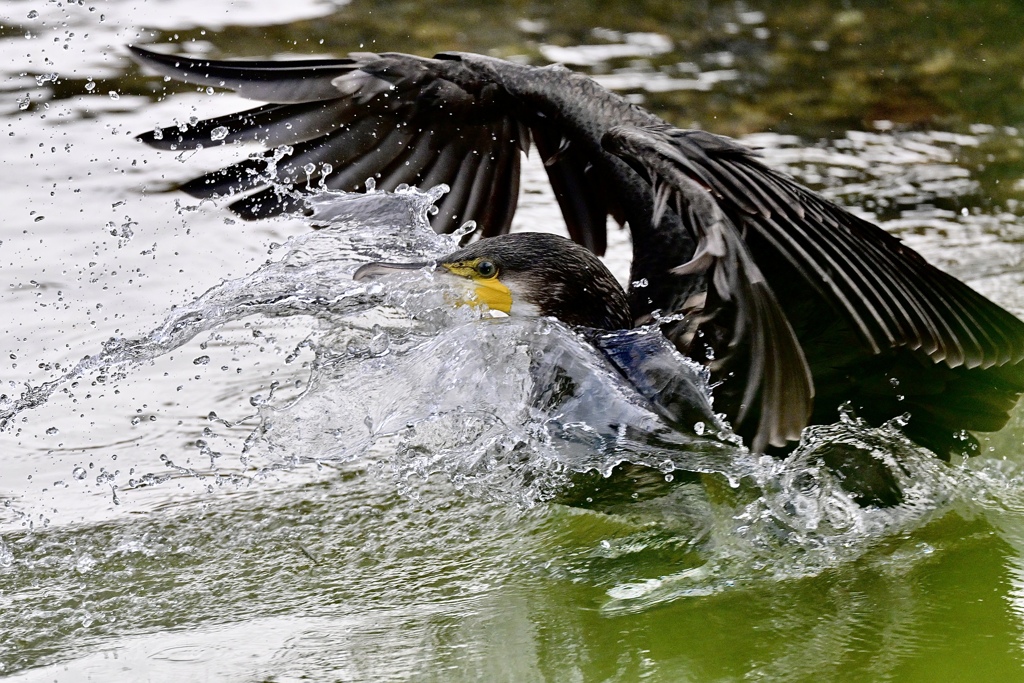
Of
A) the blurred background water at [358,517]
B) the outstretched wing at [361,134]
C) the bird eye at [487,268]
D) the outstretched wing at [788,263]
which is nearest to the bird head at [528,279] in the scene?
the bird eye at [487,268]

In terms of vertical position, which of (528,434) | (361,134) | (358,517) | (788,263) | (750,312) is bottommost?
(358,517)

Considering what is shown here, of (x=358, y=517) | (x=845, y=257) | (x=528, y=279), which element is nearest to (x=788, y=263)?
(x=845, y=257)

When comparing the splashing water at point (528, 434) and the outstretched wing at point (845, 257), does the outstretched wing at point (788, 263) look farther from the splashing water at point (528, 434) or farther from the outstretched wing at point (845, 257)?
the splashing water at point (528, 434)

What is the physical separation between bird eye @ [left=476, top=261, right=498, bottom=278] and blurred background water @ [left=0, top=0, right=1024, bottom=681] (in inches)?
7.4

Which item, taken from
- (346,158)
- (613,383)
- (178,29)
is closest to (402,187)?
(346,158)

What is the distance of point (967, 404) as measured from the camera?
361cm

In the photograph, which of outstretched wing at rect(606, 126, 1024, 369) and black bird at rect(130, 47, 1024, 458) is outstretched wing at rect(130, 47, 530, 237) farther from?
outstretched wing at rect(606, 126, 1024, 369)

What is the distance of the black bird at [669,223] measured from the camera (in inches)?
116

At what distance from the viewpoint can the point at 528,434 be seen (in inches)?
144

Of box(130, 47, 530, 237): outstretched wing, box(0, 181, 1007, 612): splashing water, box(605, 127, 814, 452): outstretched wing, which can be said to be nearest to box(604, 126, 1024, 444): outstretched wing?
box(605, 127, 814, 452): outstretched wing

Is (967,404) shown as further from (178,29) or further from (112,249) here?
(178,29)

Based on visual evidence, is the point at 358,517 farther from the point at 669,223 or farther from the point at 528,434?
the point at 669,223

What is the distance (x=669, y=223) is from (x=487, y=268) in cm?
59

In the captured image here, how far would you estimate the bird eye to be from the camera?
3.76 metres
